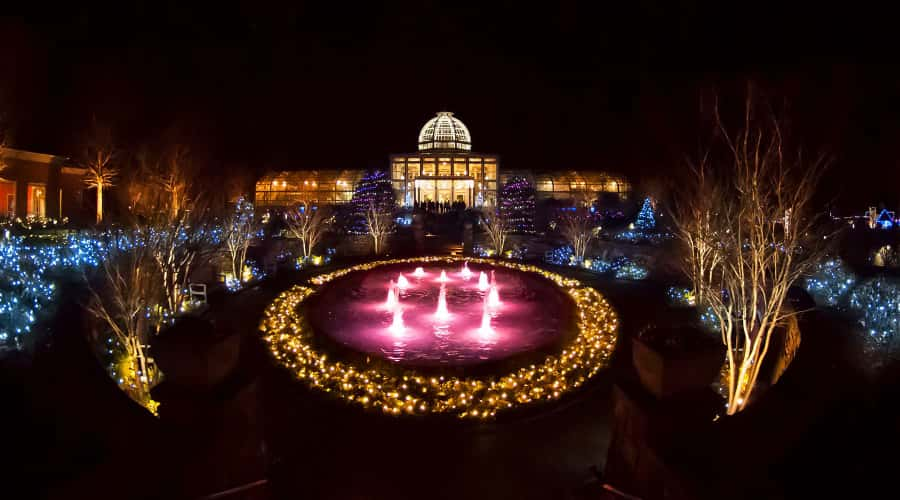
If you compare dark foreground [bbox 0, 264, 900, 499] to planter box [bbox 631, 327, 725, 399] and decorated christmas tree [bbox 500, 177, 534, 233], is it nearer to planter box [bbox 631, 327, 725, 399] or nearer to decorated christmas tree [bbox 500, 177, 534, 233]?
planter box [bbox 631, 327, 725, 399]

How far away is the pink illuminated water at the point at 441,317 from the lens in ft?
31.5

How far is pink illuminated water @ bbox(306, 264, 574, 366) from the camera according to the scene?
9.60 meters

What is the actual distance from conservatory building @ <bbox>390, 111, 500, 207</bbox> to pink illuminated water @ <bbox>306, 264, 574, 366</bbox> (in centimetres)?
3465

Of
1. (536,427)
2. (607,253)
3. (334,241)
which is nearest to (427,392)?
(536,427)

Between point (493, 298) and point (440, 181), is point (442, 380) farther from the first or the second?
point (440, 181)

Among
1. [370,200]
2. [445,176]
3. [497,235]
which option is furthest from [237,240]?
[445,176]

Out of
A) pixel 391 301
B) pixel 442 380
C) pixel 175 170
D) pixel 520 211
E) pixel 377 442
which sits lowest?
pixel 377 442

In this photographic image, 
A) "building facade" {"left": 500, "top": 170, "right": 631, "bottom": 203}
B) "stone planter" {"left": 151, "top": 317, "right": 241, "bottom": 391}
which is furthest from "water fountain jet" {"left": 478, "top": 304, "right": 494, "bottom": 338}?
"building facade" {"left": 500, "top": 170, "right": 631, "bottom": 203}

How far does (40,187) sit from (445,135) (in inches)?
1473

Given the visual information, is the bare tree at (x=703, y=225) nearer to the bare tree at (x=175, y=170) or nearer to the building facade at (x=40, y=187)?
the bare tree at (x=175, y=170)

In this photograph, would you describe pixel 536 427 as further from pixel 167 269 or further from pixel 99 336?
pixel 99 336

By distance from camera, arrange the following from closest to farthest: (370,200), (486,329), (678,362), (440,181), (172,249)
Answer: (678,362) < (172,249) < (486,329) < (370,200) < (440,181)

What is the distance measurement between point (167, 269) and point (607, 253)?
63.9 ft

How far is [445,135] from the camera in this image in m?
55.0
